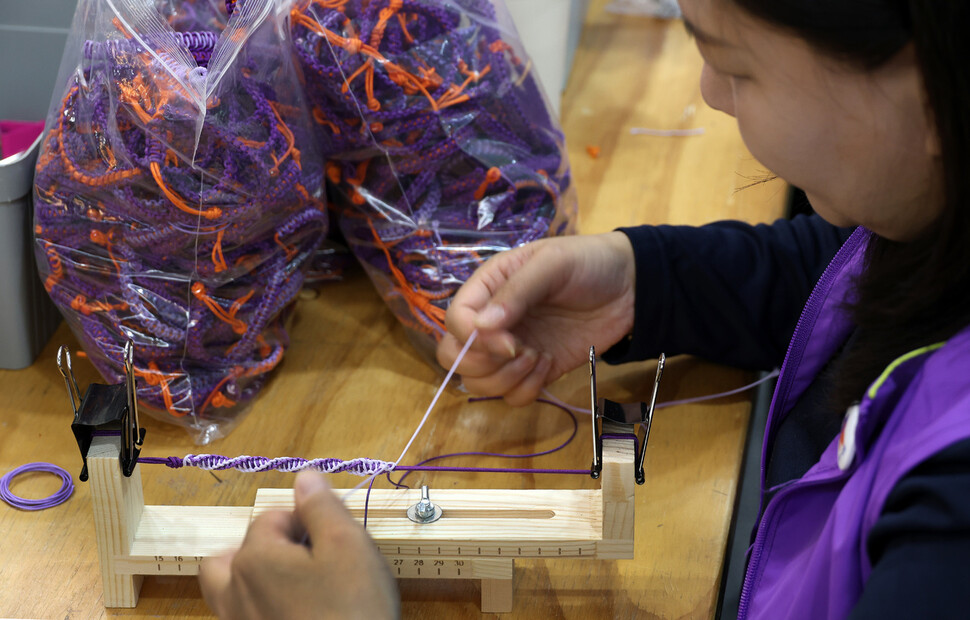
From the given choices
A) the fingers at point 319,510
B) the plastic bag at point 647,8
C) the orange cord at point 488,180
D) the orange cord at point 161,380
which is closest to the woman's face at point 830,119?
the fingers at point 319,510

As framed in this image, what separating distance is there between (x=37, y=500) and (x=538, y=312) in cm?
41

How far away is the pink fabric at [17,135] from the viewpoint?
86cm

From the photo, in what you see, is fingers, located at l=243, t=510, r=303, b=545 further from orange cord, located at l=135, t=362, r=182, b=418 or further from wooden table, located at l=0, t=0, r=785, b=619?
orange cord, located at l=135, t=362, r=182, b=418

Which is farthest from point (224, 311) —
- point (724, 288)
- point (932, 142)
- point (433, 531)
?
point (932, 142)

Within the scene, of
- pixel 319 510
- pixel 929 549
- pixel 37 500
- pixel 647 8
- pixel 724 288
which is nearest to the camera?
pixel 929 549

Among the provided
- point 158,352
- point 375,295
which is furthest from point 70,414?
point 375,295

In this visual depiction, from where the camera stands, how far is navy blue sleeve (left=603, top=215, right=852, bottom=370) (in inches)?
30.6

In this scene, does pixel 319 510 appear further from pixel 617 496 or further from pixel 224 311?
pixel 224 311

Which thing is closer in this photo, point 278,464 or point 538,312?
point 278,464

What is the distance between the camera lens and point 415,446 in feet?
2.39

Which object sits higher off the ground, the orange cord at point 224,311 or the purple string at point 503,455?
the orange cord at point 224,311

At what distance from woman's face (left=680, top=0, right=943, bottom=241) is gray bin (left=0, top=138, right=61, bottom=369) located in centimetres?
54

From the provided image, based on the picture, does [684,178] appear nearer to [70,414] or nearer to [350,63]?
[350,63]

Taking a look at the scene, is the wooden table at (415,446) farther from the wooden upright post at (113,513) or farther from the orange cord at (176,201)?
the orange cord at (176,201)
